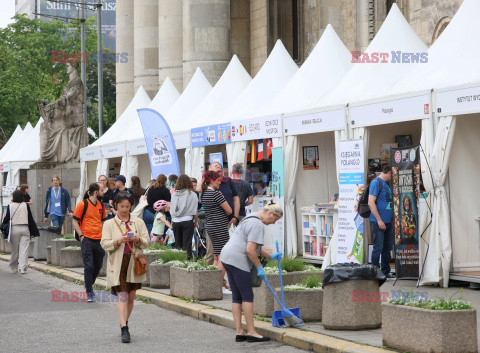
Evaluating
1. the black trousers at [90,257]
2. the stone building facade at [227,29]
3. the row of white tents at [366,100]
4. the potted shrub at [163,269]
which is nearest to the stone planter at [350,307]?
the row of white tents at [366,100]

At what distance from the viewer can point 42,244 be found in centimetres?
2262

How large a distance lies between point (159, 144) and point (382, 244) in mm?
8584

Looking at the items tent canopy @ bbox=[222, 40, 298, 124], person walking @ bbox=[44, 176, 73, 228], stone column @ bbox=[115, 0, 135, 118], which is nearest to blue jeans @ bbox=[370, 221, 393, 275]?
tent canopy @ bbox=[222, 40, 298, 124]

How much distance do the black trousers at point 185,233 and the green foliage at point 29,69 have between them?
45.3 m

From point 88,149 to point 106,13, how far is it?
123 metres

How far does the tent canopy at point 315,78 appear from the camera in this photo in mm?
18031

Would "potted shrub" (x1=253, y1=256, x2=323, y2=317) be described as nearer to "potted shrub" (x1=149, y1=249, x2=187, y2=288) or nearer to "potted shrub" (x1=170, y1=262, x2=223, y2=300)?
"potted shrub" (x1=170, y1=262, x2=223, y2=300)

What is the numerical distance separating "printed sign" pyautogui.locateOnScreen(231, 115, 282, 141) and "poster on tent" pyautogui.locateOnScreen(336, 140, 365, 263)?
251 cm

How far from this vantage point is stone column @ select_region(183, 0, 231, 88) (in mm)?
32156

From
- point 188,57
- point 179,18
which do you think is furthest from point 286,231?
point 179,18

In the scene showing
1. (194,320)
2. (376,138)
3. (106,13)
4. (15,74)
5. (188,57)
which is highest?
(106,13)

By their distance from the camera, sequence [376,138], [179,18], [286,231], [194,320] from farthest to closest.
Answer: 1. [179,18]
2. [286,231]
3. [376,138]
4. [194,320]

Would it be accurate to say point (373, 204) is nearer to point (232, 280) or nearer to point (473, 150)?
point (473, 150)

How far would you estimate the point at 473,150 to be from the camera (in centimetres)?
1371
